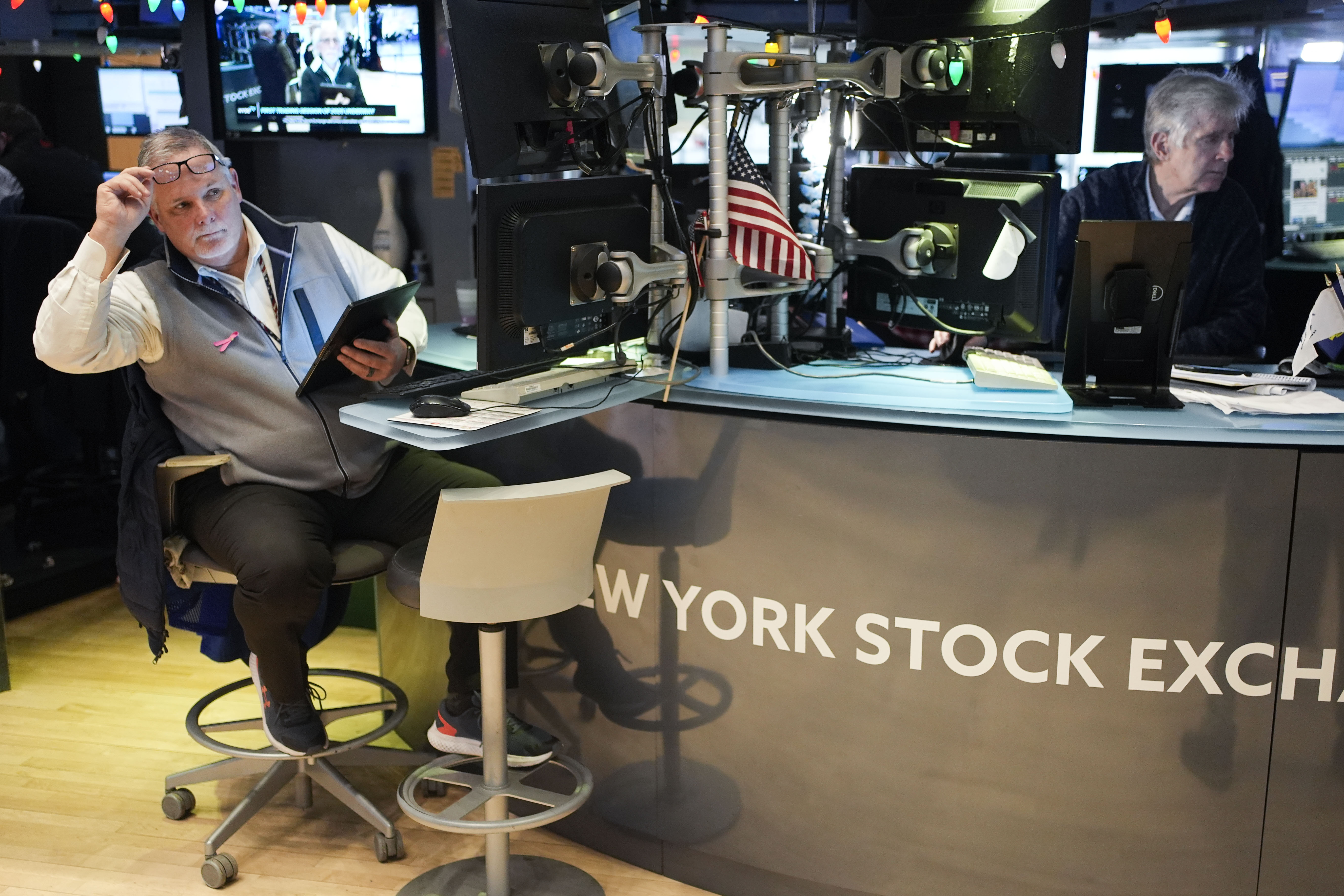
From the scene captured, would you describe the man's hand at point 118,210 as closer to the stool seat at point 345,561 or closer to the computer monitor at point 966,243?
the stool seat at point 345,561

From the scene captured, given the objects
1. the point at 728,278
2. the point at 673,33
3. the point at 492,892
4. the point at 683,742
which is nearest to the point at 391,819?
the point at 492,892

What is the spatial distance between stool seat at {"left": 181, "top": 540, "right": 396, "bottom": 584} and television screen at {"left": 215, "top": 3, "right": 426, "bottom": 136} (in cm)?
263

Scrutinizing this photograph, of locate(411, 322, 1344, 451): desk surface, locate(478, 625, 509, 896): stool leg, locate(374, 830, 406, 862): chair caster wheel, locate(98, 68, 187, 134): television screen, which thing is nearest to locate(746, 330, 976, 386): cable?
locate(411, 322, 1344, 451): desk surface

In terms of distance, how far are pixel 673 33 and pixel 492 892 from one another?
10.8 ft

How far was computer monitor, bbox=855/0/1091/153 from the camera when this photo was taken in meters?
2.70

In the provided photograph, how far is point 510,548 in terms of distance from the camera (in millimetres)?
2229

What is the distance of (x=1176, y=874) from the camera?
2.31m

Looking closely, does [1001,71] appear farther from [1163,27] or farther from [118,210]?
[118,210]

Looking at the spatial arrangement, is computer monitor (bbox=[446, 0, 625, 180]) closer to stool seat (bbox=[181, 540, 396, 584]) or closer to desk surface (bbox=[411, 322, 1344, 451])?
desk surface (bbox=[411, 322, 1344, 451])

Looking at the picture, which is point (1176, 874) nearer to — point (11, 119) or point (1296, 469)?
Answer: point (1296, 469)

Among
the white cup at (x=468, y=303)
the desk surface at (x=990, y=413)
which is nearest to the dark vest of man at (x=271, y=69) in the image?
the white cup at (x=468, y=303)

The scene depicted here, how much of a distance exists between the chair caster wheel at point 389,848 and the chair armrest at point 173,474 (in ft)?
2.77

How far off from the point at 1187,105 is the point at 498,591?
2.94 meters

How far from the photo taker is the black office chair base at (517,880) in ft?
8.70
